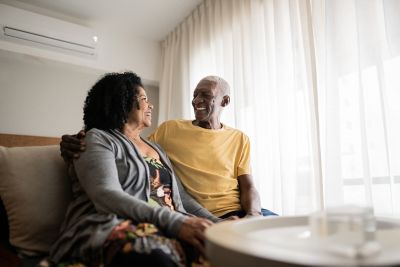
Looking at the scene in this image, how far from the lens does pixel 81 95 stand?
3018 millimetres

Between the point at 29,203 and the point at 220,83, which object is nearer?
the point at 29,203

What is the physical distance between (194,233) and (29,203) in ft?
2.05

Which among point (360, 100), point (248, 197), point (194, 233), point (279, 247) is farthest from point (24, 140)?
point (279, 247)

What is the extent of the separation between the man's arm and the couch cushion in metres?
0.77

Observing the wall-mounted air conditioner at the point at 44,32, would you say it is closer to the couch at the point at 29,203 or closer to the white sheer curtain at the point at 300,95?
the white sheer curtain at the point at 300,95

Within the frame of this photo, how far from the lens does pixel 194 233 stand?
2.78 feet

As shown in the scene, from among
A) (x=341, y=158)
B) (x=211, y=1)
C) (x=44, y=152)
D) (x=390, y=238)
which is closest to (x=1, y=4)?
(x=211, y=1)

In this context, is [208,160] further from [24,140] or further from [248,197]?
[24,140]

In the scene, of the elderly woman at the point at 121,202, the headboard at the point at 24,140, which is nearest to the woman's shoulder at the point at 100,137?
the elderly woman at the point at 121,202

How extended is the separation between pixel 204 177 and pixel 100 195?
2.23 feet

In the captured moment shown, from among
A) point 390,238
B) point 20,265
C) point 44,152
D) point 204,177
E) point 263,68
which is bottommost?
point 20,265

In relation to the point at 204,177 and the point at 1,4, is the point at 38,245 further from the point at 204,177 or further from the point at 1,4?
the point at 1,4

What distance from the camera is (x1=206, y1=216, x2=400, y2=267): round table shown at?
0.48 m

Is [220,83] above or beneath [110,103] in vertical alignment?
above
